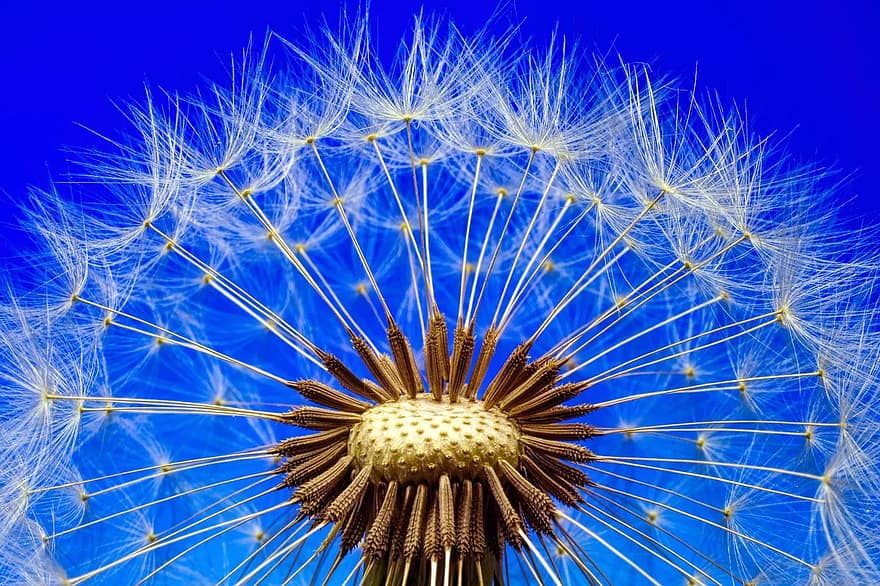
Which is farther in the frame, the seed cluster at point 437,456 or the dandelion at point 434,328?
the dandelion at point 434,328

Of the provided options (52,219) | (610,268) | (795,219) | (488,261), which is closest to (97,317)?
(52,219)

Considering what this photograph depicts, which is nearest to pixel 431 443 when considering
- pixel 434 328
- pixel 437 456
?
pixel 437 456

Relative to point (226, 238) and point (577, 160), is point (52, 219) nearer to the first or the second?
point (226, 238)

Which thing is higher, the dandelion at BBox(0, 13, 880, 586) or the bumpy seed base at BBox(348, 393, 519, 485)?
the dandelion at BBox(0, 13, 880, 586)

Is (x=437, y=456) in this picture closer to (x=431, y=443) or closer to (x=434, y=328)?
(x=431, y=443)

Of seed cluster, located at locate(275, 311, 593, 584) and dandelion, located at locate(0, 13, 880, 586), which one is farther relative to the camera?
dandelion, located at locate(0, 13, 880, 586)
